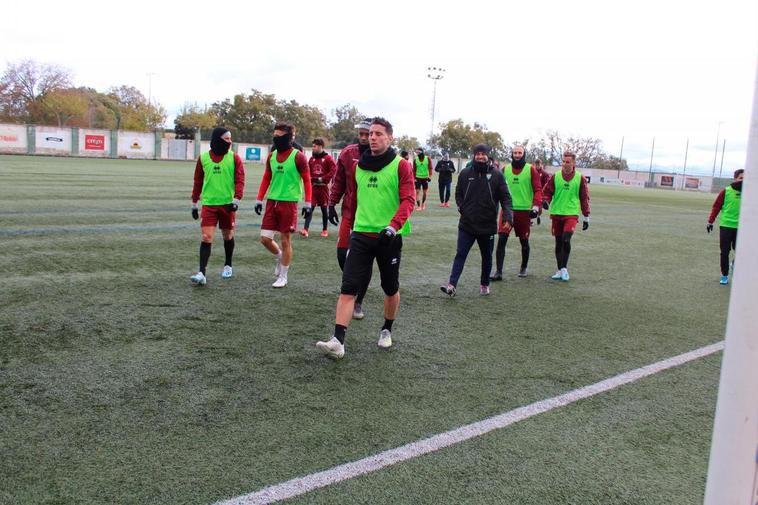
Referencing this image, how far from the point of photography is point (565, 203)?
9227 millimetres

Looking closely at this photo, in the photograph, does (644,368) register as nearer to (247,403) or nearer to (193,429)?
(247,403)

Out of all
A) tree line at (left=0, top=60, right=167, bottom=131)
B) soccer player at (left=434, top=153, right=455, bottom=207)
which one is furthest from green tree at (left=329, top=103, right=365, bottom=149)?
soccer player at (left=434, top=153, right=455, bottom=207)

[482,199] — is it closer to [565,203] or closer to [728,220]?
[565,203]

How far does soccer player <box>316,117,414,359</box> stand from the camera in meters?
5.12

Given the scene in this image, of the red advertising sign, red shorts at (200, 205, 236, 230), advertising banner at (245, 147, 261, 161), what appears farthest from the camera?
advertising banner at (245, 147, 261, 161)

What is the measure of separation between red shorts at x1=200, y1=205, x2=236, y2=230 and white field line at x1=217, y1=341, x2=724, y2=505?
4879 mm

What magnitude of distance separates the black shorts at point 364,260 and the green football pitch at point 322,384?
0.66 m

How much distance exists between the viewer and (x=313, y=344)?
547 cm

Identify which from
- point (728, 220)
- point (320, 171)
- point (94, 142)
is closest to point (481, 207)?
point (728, 220)

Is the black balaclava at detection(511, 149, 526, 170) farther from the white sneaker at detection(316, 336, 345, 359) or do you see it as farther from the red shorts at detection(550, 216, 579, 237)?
the white sneaker at detection(316, 336, 345, 359)

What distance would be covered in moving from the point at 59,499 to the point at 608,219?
20.4m

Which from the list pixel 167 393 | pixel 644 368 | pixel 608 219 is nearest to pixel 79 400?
pixel 167 393

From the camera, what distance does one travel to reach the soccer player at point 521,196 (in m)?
9.11

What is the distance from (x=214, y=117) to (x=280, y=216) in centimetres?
7555
